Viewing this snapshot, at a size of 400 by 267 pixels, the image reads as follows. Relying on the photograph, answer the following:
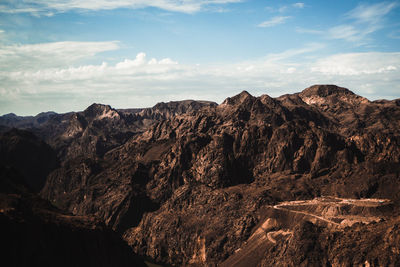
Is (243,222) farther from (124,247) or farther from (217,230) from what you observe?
(124,247)

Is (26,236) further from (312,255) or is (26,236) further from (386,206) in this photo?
(386,206)

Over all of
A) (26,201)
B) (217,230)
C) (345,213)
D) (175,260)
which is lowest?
(175,260)

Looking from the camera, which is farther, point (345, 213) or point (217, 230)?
point (217, 230)

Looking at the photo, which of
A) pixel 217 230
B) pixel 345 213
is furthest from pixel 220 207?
pixel 345 213

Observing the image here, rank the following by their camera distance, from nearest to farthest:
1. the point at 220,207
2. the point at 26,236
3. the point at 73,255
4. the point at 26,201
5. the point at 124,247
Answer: the point at 26,236 < the point at 73,255 < the point at 26,201 < the point at 124,247 < the point at 220,207

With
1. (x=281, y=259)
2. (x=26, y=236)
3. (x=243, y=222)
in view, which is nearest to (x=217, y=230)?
(x=243, y=222)

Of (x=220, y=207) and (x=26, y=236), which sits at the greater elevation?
(x=26, y=236)

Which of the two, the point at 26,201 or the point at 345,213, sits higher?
the point at 26,201

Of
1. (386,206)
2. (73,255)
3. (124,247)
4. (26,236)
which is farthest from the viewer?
(386,206)

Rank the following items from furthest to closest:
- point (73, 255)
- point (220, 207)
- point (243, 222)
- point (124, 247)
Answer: point (220, 207), point (243, 222), point (124, 247), point (73, 255)
